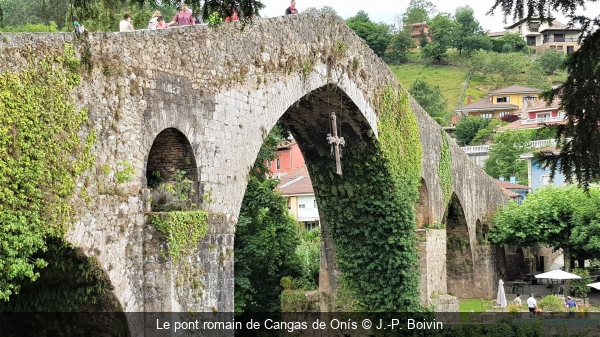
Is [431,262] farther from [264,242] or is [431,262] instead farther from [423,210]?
[264,242]

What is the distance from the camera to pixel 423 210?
2475 cm

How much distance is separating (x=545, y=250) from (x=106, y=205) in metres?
34.3

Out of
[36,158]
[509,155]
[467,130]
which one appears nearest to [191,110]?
[36,158]

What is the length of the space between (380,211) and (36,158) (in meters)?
12.8

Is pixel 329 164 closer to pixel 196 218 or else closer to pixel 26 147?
pixel 196 218

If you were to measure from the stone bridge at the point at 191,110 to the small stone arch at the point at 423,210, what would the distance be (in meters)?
4.95

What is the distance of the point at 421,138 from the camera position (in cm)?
2359

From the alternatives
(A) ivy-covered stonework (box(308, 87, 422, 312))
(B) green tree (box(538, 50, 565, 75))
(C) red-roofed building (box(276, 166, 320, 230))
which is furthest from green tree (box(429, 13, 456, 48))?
(A) ivy-covered stonework (box(308, 87, 422, 312))

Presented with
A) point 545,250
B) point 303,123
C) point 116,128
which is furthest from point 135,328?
point 545,250

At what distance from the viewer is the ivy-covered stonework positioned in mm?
21469

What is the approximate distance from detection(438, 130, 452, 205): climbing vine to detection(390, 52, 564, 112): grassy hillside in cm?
6060

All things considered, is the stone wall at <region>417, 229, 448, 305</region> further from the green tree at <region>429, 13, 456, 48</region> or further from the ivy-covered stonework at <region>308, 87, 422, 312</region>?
the green tree at <region>429, 13, 456, 48</region>

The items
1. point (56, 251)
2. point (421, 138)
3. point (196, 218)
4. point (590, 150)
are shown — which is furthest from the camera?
point (421, 138)

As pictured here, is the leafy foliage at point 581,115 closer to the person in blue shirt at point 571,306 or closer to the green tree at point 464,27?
the person in blue shirt at point 571,306
